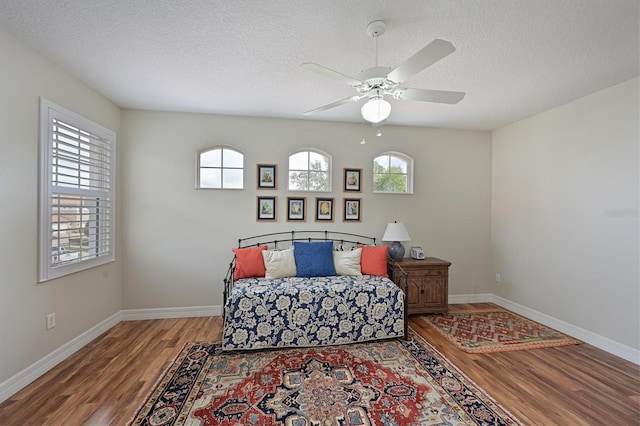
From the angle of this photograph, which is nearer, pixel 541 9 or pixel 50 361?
pixel 541 9

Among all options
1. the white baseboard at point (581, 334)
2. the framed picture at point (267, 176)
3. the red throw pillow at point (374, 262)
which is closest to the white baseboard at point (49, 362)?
the framed picture at point (267, 176)

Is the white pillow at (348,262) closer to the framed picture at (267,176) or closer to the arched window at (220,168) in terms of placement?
the framed picture at (267,176)

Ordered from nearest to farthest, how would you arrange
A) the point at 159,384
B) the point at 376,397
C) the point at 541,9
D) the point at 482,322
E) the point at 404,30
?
the point at 541,9 → the point at 404,30 → the point at 376,397 → the point at 159,384 → the point at 482,322

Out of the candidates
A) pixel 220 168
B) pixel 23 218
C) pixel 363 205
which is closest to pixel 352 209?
pixel 363 205

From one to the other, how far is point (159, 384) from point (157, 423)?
46 cm

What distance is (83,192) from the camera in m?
2.87

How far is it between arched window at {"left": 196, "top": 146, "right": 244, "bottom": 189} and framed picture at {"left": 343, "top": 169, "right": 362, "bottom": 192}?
4.69ft

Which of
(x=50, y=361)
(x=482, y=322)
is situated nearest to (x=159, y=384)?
(x=50, y=361)

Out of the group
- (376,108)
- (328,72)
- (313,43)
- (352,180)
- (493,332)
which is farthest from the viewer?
(352,180)

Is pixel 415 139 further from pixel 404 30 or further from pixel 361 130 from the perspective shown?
pixel 404 30

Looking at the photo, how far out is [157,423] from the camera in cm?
184

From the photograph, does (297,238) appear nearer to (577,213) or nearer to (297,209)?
(297,209)

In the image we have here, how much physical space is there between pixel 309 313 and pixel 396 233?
1.65 metres

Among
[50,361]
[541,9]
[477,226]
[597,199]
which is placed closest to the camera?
[541,9]
